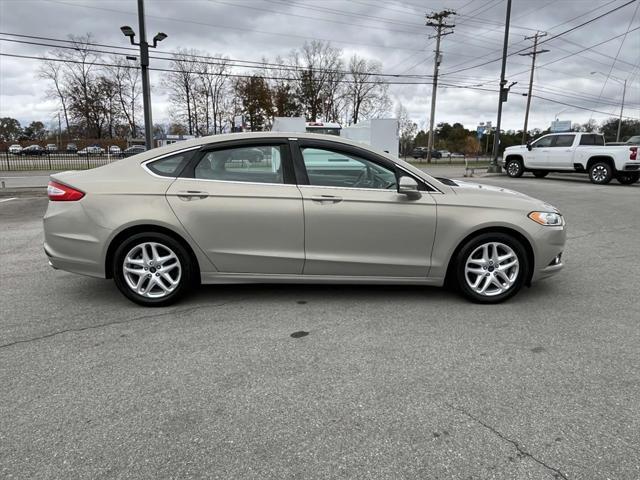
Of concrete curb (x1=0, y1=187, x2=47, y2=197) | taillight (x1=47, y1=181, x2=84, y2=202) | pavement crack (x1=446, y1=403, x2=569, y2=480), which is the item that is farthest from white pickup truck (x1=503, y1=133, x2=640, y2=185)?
concrete curb (x1=0, y1=187, x2=47, y2=197)

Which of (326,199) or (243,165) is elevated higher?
(243,165)

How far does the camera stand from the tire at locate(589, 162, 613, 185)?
1723cm

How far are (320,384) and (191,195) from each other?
2.09 m

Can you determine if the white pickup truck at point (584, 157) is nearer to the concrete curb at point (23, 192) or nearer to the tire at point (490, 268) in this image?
the tire at point (490, 268)

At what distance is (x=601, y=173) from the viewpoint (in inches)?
689

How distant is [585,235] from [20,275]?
28.0 feet

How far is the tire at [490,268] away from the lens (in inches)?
165

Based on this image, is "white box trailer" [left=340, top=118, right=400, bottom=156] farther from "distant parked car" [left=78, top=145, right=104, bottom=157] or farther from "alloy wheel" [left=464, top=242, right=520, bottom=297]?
"distant parked car" [left=78, top=145, right=104, bottom=157]

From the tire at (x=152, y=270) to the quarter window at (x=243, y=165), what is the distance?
71cm

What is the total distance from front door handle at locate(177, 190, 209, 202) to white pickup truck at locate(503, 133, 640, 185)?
58.0 ft

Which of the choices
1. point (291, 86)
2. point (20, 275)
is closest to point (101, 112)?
point (291, 86)

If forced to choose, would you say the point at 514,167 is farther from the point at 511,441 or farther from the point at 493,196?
the point at 511,441

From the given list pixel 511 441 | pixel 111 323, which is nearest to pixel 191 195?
pixel 111 323

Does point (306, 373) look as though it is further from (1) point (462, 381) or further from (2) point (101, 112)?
(2) point (101, 112)
